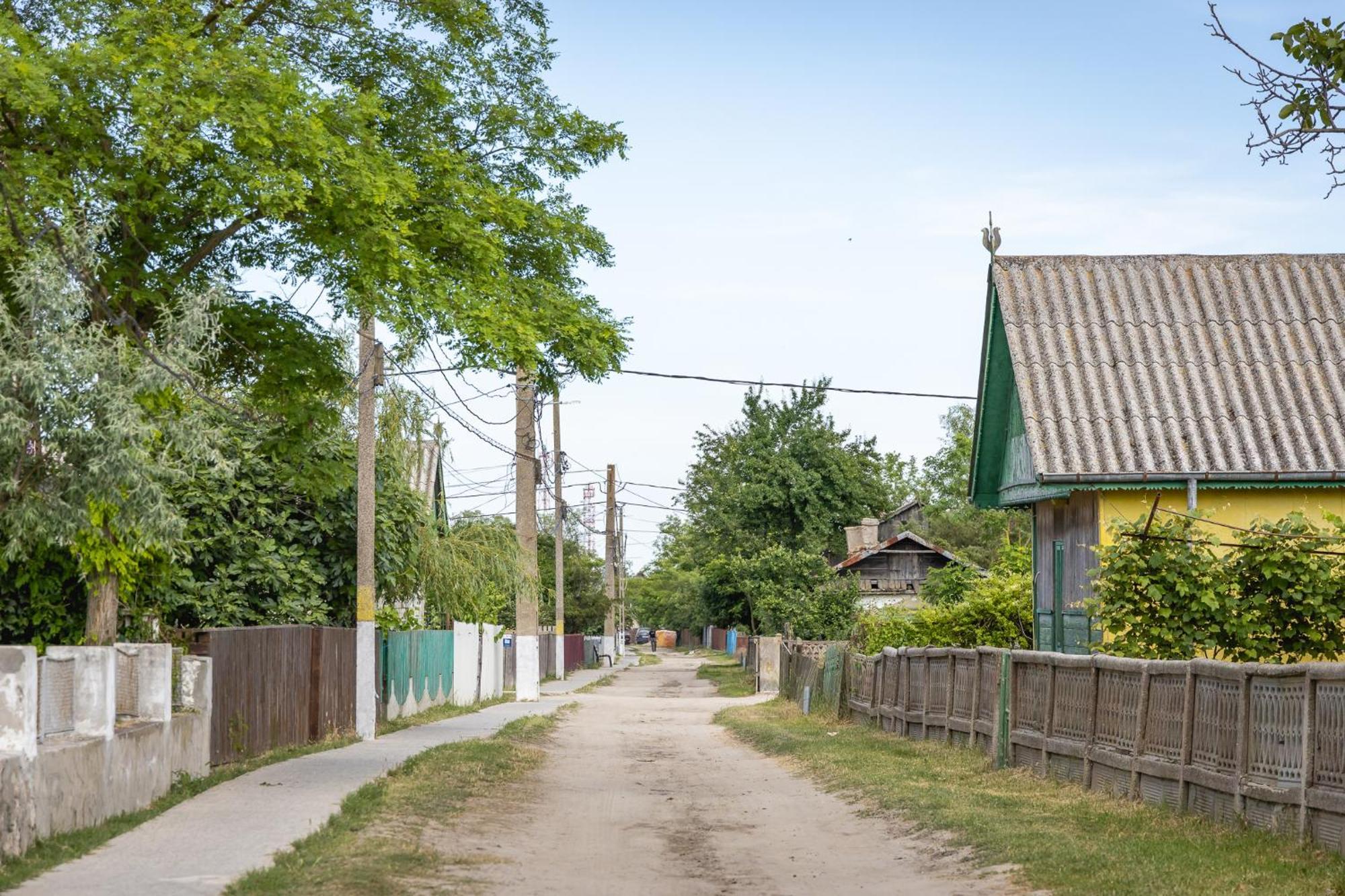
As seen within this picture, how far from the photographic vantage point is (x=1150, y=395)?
61.8 feet

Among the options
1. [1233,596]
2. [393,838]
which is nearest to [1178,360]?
[1233,596]

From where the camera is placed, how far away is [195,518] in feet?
70.5

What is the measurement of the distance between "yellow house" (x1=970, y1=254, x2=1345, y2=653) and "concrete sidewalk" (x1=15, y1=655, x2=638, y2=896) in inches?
330

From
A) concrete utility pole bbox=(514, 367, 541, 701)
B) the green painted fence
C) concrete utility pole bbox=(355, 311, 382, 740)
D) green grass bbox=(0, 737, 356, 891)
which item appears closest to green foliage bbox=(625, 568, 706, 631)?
concrete utility pole bbox=(514, 367, 541, 701)

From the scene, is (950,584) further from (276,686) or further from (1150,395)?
(276,686)

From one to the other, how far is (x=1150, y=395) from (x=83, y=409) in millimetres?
12327

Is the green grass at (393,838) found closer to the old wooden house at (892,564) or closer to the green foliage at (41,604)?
the green foliage at (41,604)

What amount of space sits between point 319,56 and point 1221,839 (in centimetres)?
1233

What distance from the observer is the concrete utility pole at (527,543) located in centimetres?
3581

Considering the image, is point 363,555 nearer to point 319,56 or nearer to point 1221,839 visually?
point 319,56

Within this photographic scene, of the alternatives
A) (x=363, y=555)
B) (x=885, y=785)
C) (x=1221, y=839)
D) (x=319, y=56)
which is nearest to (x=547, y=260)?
(x=319, y=56)

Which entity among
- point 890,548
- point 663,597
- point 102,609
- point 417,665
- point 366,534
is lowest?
point 663,597

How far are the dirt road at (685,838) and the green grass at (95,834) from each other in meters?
2.44

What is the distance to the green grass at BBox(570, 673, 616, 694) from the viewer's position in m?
45.8
